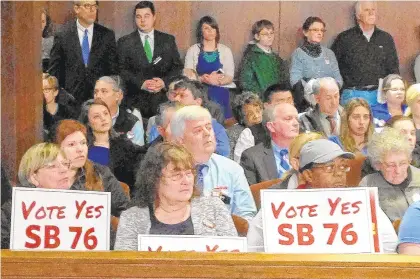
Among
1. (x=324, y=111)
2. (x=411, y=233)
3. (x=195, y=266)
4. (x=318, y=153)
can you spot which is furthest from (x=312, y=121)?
(x=195, y=266)

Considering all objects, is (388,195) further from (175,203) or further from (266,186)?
(175,203)

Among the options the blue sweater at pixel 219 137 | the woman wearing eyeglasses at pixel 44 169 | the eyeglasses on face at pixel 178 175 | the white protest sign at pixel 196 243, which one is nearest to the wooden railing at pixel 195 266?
the white protest sign at pixel 196 243

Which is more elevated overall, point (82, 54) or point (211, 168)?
point (82, 54)

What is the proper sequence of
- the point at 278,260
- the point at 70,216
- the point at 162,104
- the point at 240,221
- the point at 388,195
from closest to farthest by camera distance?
the point at 278,260 → the point at 70,216 → the point at 240,221 → the point at 388,195 → the point at 162,104

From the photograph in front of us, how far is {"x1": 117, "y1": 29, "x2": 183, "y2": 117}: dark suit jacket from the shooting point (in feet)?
18.6

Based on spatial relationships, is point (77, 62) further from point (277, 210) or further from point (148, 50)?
point (277, 210)

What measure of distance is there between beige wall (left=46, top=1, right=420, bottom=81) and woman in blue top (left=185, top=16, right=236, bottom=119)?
5 cm

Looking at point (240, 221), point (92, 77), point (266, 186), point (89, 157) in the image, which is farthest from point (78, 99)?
point (240, 221)

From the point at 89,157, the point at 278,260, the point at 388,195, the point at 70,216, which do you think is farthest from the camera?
the point at 89,157

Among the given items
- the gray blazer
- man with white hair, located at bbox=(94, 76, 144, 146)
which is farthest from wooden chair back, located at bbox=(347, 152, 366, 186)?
the gray blazer

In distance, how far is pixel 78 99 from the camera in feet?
18.2

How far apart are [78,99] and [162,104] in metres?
0.46

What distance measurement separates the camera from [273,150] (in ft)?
17.0

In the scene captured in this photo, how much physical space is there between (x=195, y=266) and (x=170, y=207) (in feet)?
3.81
